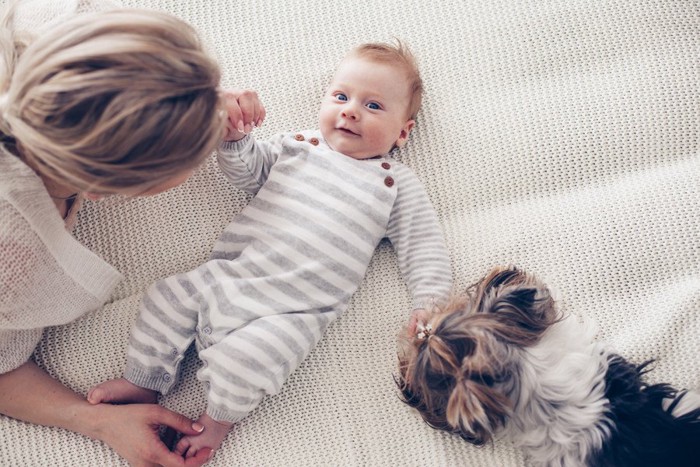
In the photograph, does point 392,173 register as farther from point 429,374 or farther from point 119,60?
point 119,60

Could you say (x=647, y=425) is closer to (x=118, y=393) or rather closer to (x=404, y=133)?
(x=404, y=133)

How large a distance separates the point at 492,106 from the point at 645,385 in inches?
27.3

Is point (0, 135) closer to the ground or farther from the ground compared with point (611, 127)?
closer to the ground

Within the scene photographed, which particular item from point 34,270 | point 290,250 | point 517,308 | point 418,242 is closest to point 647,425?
point 517,308

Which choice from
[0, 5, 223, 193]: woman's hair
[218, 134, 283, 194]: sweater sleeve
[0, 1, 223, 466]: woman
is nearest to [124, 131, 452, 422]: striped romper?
[218, 134, 283, 194]: sweater sleeve

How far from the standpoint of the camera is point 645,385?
3.51ft

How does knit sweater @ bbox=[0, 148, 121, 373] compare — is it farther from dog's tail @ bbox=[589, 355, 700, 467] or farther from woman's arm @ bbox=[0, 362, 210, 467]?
dog's tail @ bbox=[589, 355, 700, 467]

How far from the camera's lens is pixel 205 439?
1175 millimetres

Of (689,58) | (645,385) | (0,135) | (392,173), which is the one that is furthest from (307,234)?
(689,58)

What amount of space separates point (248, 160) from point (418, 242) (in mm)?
408

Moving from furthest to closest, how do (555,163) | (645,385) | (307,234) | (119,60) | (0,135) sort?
(555,163), (307,234), (645,385), (0,135), (119,60)

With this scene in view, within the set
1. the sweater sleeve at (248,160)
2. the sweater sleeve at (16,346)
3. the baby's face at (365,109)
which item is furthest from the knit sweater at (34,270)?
the baby's face at (365,109)

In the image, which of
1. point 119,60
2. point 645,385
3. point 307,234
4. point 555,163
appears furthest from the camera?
point 555,163

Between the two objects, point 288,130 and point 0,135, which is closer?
point 0,135
